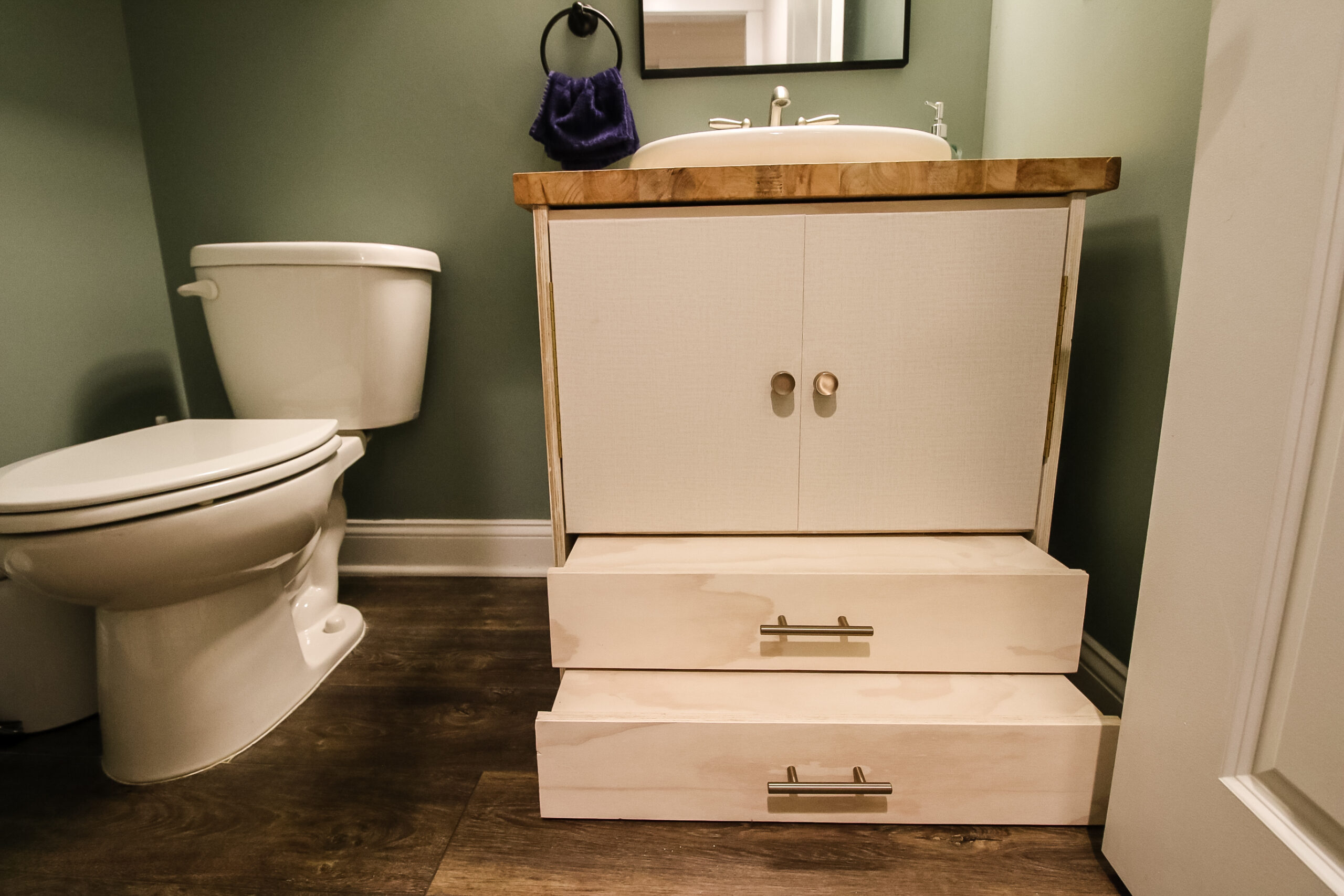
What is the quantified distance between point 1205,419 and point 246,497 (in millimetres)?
987

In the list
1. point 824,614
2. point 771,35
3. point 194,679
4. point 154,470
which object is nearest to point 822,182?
point 824,614

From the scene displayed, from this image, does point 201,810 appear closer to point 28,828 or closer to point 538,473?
point 28,828

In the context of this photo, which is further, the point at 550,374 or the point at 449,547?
the point at 449,547

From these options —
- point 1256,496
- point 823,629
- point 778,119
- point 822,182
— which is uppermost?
point 778,119

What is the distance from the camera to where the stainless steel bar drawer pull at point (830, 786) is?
2.18 ft

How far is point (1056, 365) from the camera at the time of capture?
797 mm

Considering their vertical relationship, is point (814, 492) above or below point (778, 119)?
below

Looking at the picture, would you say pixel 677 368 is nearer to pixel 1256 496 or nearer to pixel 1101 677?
pixel 1256 496

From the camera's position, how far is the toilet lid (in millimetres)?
654

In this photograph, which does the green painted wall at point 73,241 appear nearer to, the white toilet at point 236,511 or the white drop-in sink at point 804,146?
the white toilet at point 236,511

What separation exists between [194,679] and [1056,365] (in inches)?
47.3

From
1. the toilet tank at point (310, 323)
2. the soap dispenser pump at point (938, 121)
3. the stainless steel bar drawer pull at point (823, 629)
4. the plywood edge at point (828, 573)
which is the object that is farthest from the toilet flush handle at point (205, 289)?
the soap dispenser pump at point (938, 121)

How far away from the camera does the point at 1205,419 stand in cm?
52

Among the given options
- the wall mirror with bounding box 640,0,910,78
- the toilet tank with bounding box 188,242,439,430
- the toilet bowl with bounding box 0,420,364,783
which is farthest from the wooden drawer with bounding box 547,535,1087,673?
the wall mirror with bounding box 640,0,910,78
